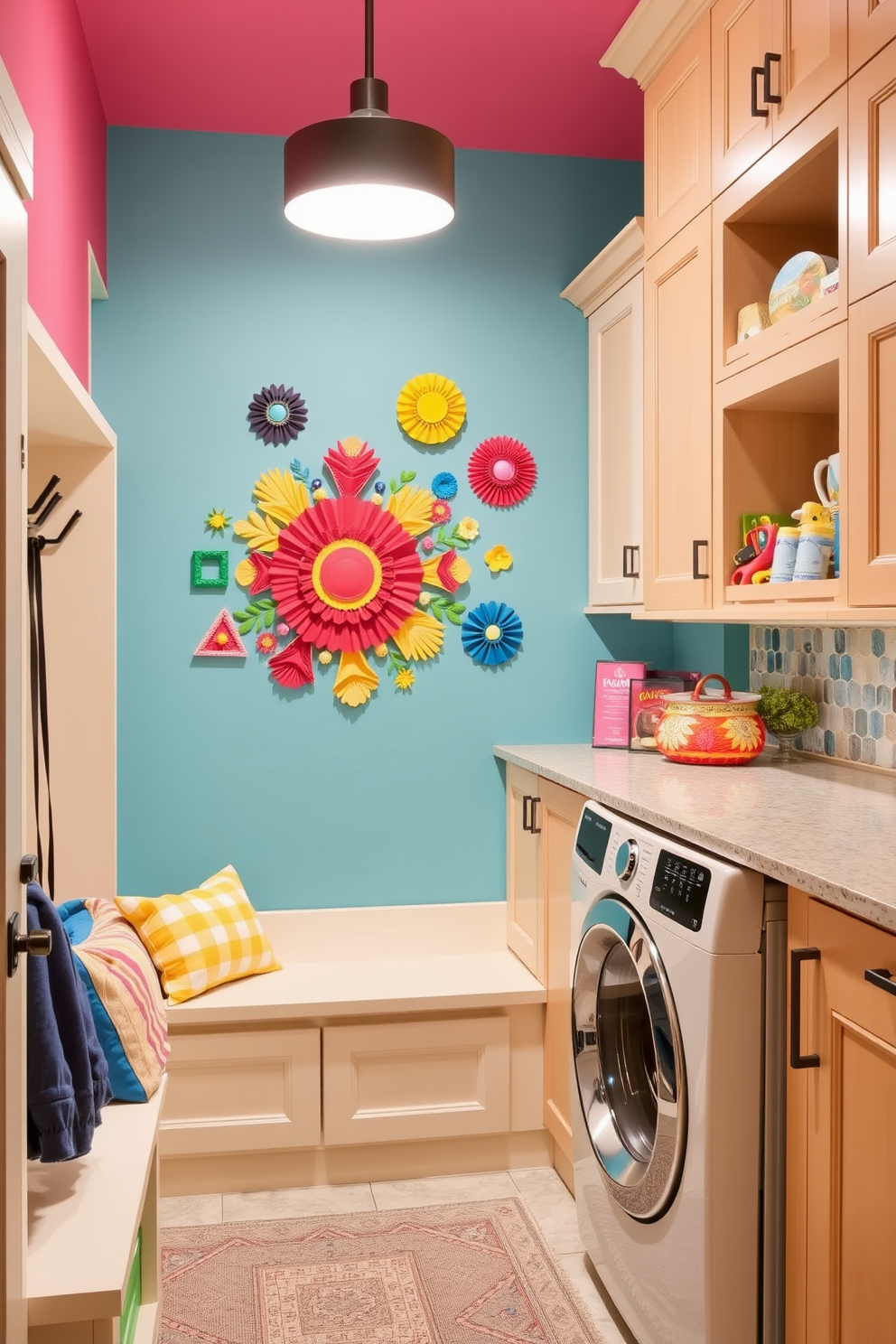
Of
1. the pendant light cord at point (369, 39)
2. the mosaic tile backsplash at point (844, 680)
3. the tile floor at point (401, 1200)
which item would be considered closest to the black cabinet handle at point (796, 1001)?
the mosaic tile backsplash at point (844, 680)

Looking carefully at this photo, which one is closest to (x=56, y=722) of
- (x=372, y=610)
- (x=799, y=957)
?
(x=372, y=610)

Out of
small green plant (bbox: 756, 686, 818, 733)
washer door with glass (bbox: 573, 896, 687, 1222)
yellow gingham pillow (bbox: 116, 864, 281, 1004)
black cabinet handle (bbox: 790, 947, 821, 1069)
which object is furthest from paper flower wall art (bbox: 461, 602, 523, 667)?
black cabinet handle (bbox: 790, 947, 821, 1069)

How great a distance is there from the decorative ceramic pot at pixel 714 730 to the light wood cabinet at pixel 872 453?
75cm

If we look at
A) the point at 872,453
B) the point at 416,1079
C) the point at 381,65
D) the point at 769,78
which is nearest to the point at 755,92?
the point at 769,78

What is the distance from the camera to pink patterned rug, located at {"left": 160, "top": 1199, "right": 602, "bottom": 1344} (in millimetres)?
2105

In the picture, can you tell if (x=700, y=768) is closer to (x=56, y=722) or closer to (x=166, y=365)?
(x=56, y=722)

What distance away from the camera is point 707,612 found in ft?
7.86

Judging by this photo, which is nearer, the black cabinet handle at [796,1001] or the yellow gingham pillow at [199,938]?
the black cabinet handle at [796,1001]

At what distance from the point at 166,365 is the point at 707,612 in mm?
1695

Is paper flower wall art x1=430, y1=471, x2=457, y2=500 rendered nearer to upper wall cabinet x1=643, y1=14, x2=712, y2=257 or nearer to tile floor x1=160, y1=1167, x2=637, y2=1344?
upper wall cabinet x1=643, y1=14, x2=712, y2=257

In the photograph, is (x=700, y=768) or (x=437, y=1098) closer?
(x=700, y=768)

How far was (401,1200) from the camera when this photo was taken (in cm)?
265

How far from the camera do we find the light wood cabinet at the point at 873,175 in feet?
5.53

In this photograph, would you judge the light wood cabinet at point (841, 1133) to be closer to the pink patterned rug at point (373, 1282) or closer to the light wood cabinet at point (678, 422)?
the pink patterned rug at point (373, 1282)
